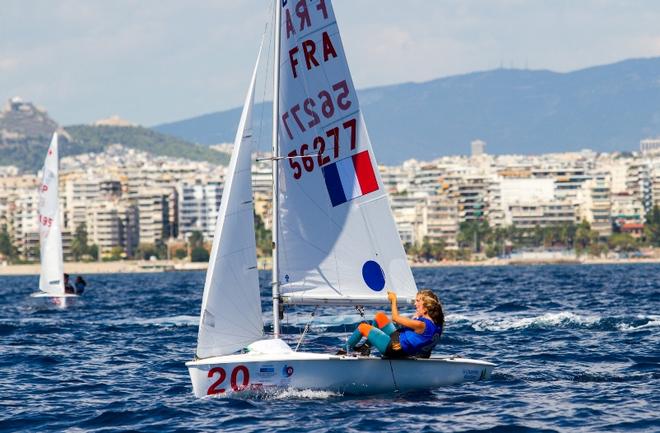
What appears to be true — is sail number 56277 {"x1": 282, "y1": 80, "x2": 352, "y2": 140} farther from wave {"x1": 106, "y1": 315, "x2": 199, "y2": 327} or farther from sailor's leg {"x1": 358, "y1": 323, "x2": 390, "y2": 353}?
wave {"x1": 106, "y1": 315, "x2": 199, "y2": 327}

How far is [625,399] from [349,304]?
189 inches

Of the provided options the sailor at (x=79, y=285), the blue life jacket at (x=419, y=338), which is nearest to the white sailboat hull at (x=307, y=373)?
the blue life jacket at (x=419, y=338)

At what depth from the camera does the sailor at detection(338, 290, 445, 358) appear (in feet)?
82.1

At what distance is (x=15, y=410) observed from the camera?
83.5 feet

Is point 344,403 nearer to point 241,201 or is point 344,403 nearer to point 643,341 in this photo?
point 241,201

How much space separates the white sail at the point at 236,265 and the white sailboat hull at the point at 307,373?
47cm

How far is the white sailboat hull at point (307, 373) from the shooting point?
24922 millimetres

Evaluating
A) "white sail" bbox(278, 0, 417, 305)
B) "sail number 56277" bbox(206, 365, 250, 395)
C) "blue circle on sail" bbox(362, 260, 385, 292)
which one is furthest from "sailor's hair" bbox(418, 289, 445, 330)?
"sail number 56277" bbox(206, 365, 250, 395)

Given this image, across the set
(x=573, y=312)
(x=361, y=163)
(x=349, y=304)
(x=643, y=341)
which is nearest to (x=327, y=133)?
(x=361, y=163)

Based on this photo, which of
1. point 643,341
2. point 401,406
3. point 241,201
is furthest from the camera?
point 643,341

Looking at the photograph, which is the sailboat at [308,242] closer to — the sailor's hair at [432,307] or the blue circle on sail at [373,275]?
the blue circle on sail at [373,275]

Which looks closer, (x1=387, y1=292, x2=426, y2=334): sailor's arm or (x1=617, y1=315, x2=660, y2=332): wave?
(x1=387, y1=292, x2=426, y2=334): sailor's arm

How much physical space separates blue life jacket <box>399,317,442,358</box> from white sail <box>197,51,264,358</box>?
2.43 meters

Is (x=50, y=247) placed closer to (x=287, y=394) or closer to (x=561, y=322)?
(x=561, y=322)
